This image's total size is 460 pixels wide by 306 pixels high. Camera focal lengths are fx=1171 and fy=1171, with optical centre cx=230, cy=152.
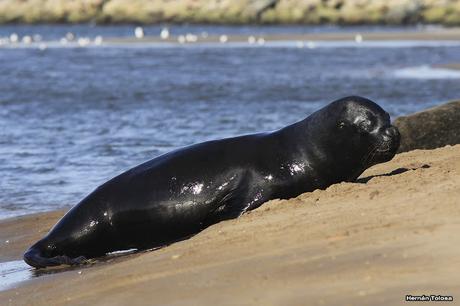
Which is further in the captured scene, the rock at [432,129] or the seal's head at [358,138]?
the rock at [432,129]

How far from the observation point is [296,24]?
80438mm

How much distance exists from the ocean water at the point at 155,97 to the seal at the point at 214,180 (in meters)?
2.59

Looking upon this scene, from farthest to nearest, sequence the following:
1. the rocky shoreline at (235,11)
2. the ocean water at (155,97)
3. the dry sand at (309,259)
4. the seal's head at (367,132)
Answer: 1. the rocky shoreline at (235,11)
2. the ocean water at (155,97)
3. the seal's head at (367,132)
4. the dry sand at (309,259)

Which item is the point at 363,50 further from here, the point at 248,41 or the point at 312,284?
the point at 312,284

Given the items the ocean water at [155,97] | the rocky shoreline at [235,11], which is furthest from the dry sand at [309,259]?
the rocky shoreline at [235,11]

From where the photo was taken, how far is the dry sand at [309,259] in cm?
513

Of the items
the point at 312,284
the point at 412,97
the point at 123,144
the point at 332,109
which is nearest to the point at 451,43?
the point at 412,97

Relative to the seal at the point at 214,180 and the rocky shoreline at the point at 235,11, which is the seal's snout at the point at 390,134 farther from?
the rocky shoreline at the point at 235,11

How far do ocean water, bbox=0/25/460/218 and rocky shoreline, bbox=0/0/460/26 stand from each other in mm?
29399

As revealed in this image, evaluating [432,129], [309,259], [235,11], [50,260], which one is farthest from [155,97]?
[235,11]

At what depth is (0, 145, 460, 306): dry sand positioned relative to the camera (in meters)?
5.13

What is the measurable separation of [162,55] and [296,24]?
121 ft

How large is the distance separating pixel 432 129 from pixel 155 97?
550 inches

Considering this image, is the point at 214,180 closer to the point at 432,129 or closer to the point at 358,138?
the point at 358,138
